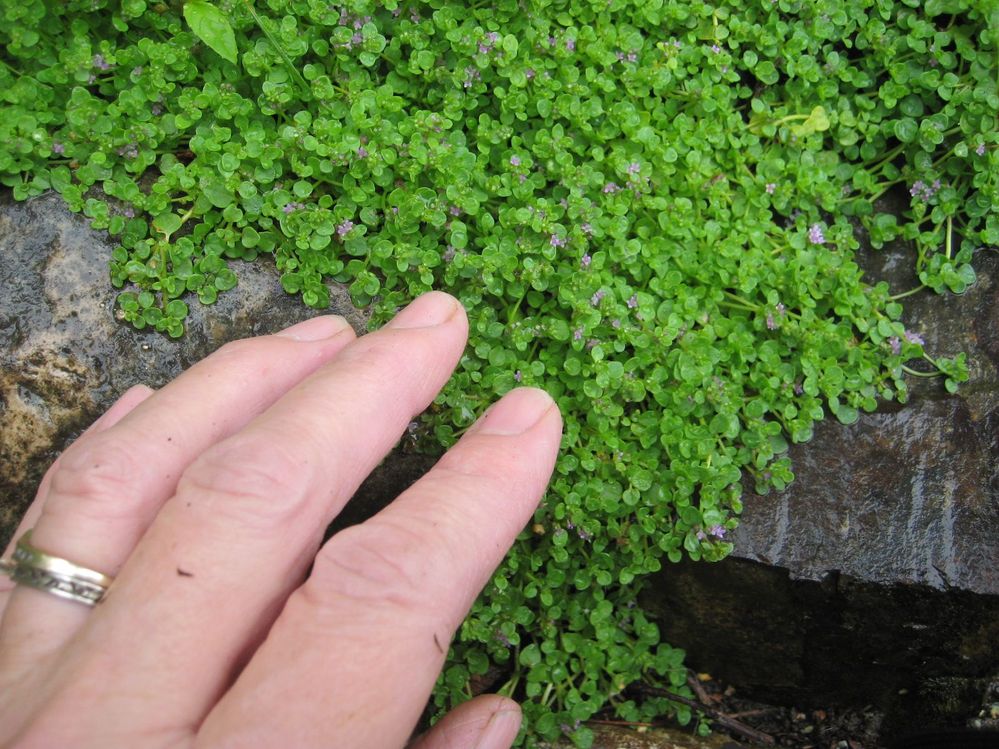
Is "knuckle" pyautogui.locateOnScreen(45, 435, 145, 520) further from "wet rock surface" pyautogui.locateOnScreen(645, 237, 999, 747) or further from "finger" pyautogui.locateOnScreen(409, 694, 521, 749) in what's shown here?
"wet rock surface" pyautogui.locateOnScreen(645, 237, 999, 747)

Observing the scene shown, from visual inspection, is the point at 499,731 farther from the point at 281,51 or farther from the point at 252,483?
the point at 281,51

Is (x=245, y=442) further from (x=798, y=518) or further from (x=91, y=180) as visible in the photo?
(x=798, y=518)

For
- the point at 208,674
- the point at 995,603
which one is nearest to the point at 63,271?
the point at 208,674

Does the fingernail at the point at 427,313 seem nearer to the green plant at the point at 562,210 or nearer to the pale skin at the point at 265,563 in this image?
the pale skin at the point at 265,563

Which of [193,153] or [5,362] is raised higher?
[193,153]

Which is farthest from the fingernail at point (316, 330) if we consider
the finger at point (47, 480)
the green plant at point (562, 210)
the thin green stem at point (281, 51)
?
the thin green stem at point (281, 51)
